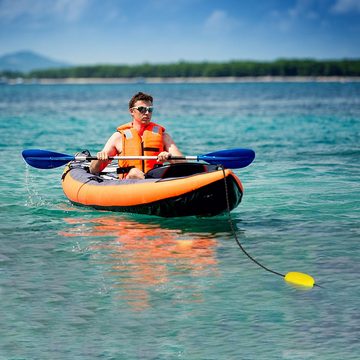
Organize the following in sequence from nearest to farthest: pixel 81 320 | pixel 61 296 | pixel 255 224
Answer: pixel 81 320 < pixel 61 296 < pixel 255 224

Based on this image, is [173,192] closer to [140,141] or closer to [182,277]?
[140,141]

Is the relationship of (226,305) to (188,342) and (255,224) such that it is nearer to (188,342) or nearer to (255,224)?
(188,342)

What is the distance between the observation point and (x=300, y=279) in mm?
5988

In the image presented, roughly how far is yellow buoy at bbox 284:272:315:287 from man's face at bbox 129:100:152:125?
9.57ft

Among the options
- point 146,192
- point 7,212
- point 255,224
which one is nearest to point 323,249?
point 255,224

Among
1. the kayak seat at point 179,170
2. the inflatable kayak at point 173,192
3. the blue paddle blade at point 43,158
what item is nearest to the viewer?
the inflatable kayak at point 173,192

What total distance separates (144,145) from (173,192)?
0.90m

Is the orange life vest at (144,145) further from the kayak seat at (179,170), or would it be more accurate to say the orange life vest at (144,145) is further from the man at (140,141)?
the kayak seat at (179,170)

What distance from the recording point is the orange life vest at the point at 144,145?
846cm

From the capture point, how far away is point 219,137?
2056 cm

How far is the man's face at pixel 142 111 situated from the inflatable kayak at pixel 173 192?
2.07 ft

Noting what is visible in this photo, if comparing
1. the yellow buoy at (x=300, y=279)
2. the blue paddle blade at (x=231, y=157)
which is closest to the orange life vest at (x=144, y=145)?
the blue paddle blade at (x=231, y=157)

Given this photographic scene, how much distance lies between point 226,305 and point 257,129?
1810 cm

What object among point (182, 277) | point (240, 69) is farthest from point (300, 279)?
point (240, 69)
